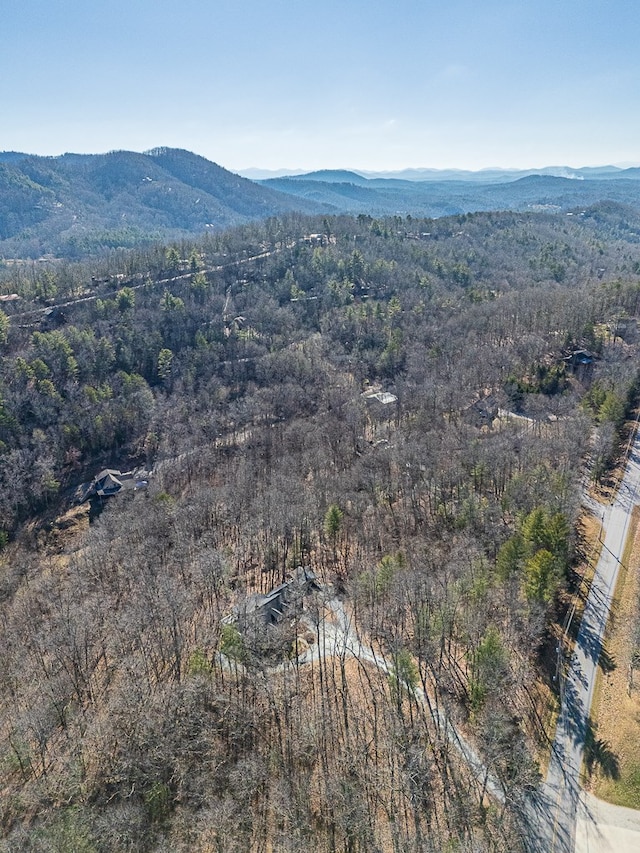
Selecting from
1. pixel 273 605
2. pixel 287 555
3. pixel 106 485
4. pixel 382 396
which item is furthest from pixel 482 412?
pixel 106 485

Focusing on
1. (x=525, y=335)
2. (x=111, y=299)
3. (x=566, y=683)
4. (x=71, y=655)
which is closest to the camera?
(x=566, y=683)

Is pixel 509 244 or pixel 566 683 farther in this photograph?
pixel 509 244

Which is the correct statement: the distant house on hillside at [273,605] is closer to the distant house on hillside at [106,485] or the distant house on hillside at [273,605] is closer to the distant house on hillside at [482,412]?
the distant house on hillside at [106,485]

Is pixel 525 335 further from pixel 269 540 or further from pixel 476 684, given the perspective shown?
pixel 476 684

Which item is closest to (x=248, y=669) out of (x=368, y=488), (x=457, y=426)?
(x=368, y=488)

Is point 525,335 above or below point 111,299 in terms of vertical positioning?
below

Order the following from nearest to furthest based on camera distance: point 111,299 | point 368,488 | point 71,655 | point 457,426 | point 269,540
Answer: point 71,655
point 269,540
point 368,488
point 457,426
point 111,299

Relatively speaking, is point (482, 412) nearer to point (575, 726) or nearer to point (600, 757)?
point (575, 726)

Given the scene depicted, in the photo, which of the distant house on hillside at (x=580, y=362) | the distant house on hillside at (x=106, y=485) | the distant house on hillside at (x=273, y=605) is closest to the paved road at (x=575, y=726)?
the distant house on hillside at (x=273, y=605)
